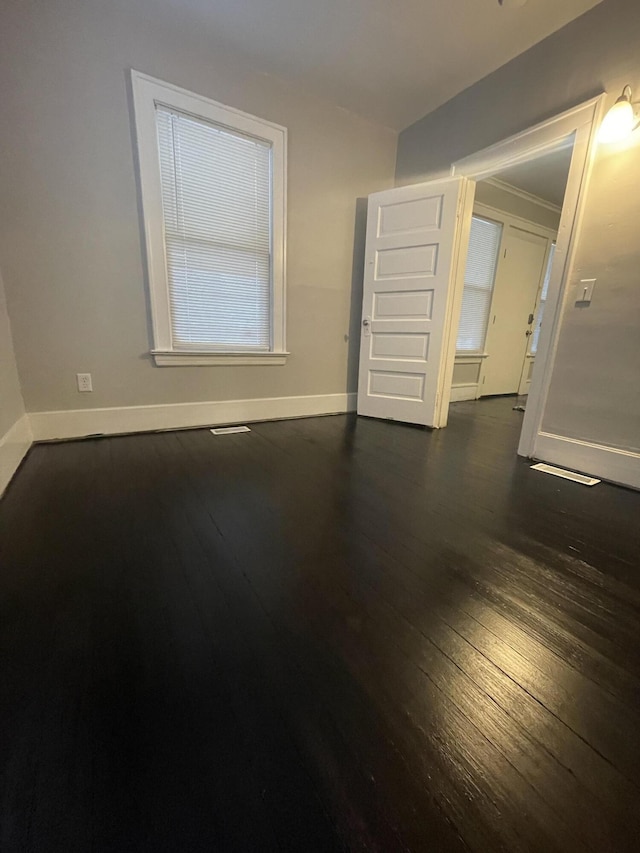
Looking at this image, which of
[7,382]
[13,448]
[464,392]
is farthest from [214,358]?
[464,392]

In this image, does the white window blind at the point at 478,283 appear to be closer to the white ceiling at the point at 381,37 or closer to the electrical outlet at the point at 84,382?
the white ceiling at the point at 381,37

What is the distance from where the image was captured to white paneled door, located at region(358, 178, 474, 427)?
2.84 m

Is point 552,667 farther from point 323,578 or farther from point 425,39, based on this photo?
point 425,39

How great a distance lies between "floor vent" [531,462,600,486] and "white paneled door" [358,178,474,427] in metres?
1.01

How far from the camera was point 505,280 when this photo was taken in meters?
4.75

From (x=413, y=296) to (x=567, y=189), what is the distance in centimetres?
120

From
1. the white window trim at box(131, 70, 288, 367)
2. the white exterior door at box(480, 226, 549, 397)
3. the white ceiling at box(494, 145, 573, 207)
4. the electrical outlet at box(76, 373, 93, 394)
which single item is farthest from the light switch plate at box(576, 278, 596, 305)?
the electrical outlet at box(76, 373, 93, 394)

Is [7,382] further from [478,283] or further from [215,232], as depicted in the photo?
[478,283]

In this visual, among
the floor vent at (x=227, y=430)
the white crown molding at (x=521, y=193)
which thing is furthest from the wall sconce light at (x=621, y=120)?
the floor vent at (x=227, y=430)

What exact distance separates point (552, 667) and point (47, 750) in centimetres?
112

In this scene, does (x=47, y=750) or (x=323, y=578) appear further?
(x=323, y=578)

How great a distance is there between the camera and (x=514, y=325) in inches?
200

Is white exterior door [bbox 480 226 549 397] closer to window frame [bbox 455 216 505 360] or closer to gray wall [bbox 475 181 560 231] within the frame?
window frame [bbox 455 216 505 360]

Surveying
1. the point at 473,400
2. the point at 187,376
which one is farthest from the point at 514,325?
the point at 187,376
